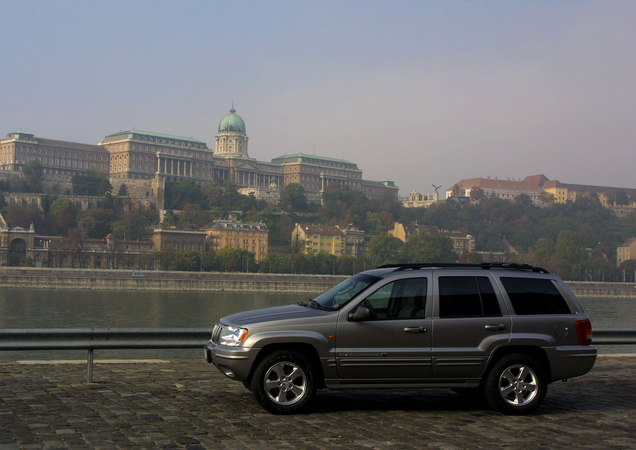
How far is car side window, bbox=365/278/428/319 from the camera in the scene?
6.33m

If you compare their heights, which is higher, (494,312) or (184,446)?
(494,312)

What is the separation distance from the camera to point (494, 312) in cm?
646

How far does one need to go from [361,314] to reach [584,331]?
203cm

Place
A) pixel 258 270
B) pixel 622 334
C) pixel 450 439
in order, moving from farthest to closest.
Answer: pixel 258 270, pixel 622 334, pixel 450 439

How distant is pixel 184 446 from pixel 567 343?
343cm

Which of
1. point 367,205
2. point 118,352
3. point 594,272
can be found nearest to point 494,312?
point 118,352

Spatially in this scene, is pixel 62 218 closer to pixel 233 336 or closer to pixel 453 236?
pixel 453 236

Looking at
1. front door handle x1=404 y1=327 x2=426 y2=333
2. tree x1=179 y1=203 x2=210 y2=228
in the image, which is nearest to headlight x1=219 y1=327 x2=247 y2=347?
front door handle x1=404 y1=327 x2=426 y2=333

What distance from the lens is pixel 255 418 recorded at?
19.5 feet

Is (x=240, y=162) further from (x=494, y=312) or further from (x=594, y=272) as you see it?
(x=494, y=312)

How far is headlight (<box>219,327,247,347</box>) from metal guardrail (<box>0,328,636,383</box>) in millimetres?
1439

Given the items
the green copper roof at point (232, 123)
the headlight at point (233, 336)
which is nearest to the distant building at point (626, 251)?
the green copper roof at point (232, 123)

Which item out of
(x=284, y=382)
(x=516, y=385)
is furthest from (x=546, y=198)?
(x=284, y=382)

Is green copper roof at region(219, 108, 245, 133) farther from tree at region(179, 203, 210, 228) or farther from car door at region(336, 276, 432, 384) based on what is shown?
car door at region(336, 276, 432, 384)
